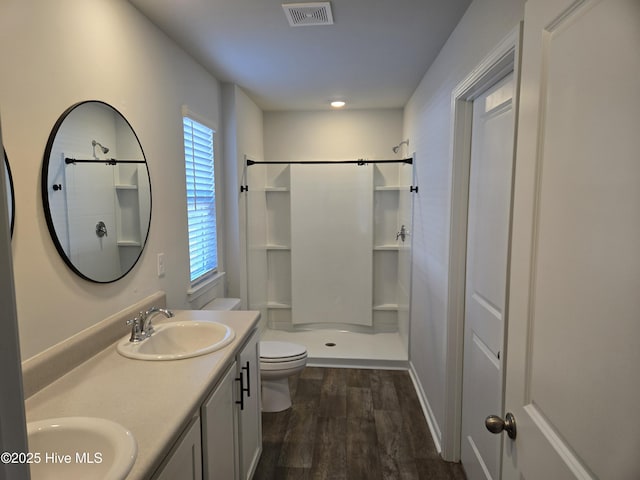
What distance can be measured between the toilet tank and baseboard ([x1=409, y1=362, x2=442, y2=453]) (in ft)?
5.11

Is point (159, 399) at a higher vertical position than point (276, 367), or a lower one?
higher

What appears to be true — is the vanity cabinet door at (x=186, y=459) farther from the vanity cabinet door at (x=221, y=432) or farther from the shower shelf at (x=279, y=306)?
the shower shelf at (x=279, y=306)

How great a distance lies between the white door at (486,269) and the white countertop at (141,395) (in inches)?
41.5

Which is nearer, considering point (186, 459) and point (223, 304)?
point (186, 459)

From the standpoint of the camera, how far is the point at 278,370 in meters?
2.66

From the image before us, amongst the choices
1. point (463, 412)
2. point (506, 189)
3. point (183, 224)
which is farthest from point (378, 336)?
point (506, 189)

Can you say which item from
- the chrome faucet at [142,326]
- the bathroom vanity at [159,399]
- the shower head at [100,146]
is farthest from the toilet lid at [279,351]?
the shower head at [100,146]

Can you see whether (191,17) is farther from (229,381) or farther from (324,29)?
(229,381)

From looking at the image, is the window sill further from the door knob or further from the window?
the door knob

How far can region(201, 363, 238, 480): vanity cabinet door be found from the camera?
4.35 ft

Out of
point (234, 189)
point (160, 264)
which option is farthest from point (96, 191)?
point (234, 189)

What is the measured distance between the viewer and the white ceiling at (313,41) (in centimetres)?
186

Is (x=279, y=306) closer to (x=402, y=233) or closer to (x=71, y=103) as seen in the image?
(x=402, y=233)

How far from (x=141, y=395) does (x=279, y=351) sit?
5.33 feet
